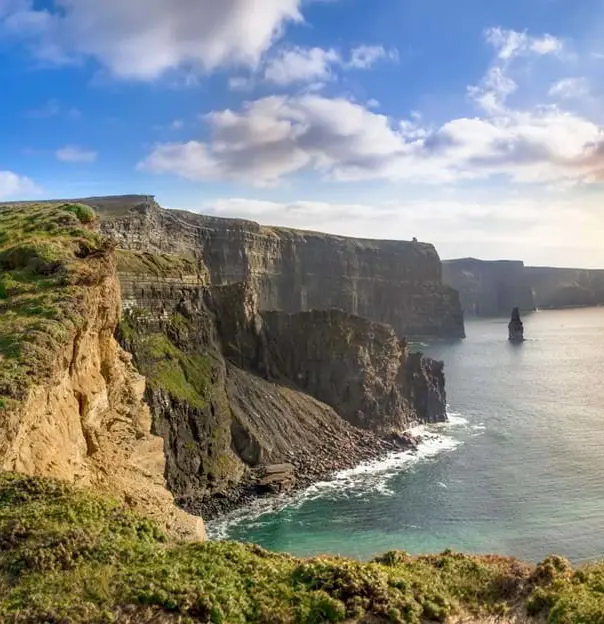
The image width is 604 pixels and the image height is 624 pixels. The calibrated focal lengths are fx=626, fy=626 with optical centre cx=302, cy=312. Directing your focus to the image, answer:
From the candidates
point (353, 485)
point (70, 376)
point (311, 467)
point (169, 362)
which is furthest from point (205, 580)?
point (169, 362)

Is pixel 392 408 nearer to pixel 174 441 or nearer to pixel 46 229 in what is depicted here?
pixel 174 441

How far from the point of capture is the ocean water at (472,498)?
47.9m

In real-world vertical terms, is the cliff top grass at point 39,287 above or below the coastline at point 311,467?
above

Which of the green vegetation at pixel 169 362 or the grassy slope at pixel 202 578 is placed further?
the green vegetation at pixel 169 362

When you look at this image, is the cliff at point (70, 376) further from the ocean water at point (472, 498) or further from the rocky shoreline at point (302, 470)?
the rocky shoreline at point (302, 470)

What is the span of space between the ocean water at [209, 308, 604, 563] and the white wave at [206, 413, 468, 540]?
0.39 ft

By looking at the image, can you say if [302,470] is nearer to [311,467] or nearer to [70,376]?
[311,467]

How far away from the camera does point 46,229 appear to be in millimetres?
28203

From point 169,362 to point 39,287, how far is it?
44.4 m

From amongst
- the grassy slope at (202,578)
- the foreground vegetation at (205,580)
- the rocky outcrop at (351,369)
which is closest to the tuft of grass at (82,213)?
the grassy slope at (202,578)

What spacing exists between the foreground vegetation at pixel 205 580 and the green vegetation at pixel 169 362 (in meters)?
47.8

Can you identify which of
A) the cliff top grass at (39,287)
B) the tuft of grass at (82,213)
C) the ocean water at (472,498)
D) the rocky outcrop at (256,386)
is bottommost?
the ocean water at (472,498)

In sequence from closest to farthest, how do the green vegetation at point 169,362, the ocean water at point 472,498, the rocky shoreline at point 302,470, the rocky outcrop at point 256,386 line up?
the ocean water at point 472,498, the rocky shoreline at point 302,470, the rocky outcrop at point 256,386, the green vegetation at point 169,362

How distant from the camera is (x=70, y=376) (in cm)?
2103
